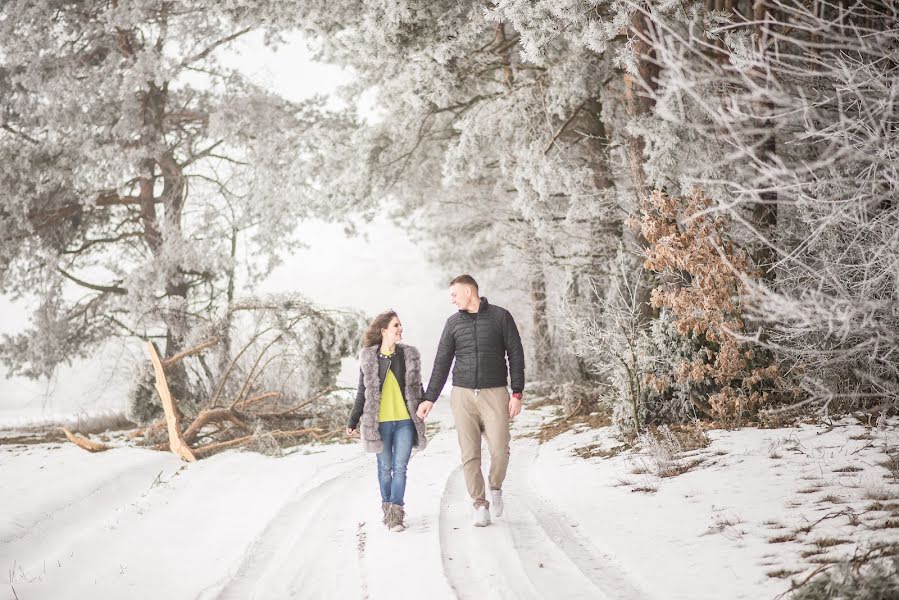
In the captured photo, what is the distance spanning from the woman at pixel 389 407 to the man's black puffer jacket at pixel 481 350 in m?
0.22

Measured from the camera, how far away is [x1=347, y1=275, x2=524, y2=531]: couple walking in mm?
5168

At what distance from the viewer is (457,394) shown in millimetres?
5289

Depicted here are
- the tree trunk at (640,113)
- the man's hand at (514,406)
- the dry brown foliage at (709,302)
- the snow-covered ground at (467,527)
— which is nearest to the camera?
the snow-covered ground at (467,527)

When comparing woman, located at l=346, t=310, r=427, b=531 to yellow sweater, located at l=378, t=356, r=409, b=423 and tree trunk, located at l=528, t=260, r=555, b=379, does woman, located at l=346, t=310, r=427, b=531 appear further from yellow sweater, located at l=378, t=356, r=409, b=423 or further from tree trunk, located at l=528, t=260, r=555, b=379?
tree trunk, located at l=528, t=260, r=555, b=379

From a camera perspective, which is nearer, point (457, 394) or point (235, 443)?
point (457, 394)

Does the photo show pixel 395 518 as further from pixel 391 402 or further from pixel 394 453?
pixel 391 402

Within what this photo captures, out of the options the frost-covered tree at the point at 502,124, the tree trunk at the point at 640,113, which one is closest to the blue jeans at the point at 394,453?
the frost-covered tree at the point at 502,124

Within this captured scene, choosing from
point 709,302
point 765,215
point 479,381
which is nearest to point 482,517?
point 479,381

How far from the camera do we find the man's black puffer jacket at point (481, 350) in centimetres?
518

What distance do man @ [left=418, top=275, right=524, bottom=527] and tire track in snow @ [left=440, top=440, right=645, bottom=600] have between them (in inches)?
11.3

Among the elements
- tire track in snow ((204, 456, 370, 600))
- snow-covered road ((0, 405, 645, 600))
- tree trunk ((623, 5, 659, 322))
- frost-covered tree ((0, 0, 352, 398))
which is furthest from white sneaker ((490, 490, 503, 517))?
frost-covered tree ((0, 0, 352, 398))

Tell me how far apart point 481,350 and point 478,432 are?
2.21 feet

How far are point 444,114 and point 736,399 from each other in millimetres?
11077

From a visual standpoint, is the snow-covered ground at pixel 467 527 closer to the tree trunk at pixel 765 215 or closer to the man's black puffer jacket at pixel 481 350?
the man's black puffer jacket at pixel 481 350
